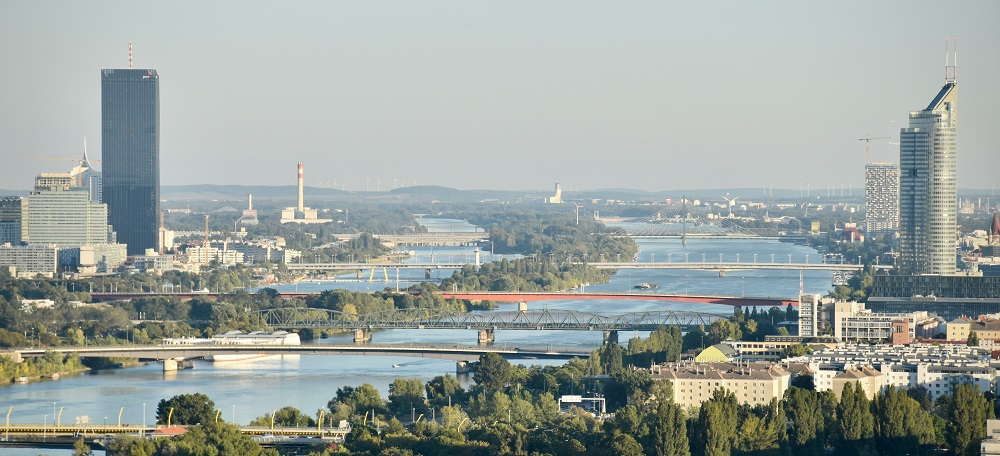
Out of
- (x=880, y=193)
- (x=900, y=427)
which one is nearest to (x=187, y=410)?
(x=900, y=427)

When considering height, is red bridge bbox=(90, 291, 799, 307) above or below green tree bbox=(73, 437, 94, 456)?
above

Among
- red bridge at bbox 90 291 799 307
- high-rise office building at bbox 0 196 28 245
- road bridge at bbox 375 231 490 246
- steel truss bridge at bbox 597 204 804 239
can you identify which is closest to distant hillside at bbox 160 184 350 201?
steel truss bridge at bbox 597 204 804 239

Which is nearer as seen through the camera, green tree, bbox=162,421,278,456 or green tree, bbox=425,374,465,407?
green tree, bbox=162,421,278,456

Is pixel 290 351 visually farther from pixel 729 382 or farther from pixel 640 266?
pixel 640 266

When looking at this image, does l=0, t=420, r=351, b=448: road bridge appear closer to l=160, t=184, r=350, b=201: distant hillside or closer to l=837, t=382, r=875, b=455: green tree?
l=837, t=382, r=875, b=455: green tree

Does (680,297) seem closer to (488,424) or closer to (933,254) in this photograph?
(933,254)


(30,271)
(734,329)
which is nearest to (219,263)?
(30,271)

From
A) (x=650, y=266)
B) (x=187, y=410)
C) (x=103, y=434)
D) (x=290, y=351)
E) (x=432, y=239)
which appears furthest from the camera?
(x=432, y=239)
